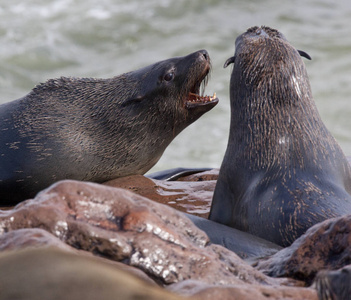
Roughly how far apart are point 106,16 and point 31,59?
11.5 feet

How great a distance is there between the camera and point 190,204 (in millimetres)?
6727

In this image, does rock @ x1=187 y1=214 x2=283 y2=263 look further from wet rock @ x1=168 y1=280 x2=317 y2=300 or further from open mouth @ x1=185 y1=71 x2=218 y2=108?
open mouth @ x1=185 y1=71 x2=218 y2=108

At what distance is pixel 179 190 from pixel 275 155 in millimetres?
1729

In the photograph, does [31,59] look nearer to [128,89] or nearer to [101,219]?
[128,89]

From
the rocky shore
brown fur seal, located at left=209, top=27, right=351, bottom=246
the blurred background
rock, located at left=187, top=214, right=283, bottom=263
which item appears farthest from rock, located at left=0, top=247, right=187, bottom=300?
the blurred background

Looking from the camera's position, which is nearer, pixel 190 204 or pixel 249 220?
pixel 249 220

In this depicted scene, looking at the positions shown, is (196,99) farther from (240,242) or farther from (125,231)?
(125,231)

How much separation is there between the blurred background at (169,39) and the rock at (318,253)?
483 inches

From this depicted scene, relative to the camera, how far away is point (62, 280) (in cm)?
230

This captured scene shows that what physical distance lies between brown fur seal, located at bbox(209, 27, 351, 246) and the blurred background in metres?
9.64

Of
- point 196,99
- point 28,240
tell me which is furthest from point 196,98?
point 28,240

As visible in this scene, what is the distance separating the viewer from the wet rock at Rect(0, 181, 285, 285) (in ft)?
9.40

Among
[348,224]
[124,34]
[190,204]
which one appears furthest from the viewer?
[124,34]

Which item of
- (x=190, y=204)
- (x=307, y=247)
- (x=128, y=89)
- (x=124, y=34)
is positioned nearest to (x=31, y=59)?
(x=124, y=34)
